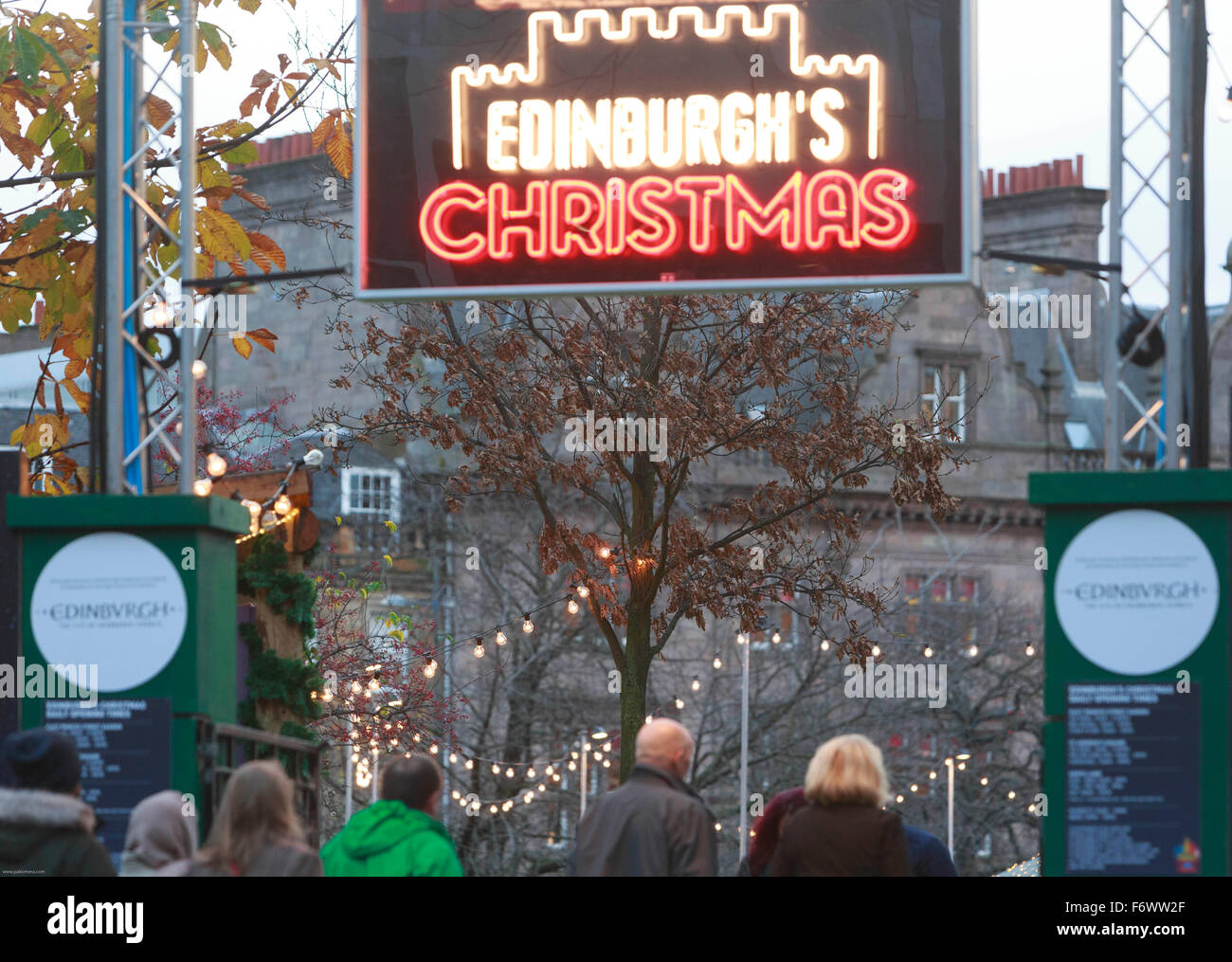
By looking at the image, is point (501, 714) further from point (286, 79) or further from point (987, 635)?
point (286, 79)

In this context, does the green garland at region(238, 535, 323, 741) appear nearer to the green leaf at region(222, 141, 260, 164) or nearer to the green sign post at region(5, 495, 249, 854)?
the green leaf at region(222, 141, 260, 164)

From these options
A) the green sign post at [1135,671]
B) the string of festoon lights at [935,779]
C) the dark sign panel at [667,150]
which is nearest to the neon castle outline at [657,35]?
the dark sign panel at [667,150]

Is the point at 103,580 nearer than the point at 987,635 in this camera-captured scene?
Yes

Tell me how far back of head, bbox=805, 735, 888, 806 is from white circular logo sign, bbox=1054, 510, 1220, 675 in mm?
1382

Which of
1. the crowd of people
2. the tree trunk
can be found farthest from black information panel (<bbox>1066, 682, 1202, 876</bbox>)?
the tree trunk

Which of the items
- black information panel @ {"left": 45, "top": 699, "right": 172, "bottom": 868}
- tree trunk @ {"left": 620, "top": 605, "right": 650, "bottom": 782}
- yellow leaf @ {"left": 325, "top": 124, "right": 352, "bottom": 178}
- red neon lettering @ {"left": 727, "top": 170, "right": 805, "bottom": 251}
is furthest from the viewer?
tree trunk @ {"left": 620, "top": 605, "right": 650, "bottom": 782}

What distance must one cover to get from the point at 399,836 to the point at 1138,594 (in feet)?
11.6

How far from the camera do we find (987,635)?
130 feet

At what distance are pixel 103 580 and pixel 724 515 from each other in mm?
10796

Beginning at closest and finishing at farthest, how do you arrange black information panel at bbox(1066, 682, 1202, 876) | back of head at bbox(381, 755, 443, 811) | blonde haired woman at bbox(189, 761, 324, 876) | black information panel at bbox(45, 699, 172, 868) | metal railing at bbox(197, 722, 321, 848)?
blonde haired woman at bbox(189, 761, 324, 876) → back of head at bbox(381, 755, 443, 811) → black information panel at bbox(1066, 682, 1202, 876) → black information panel at bbox(45, 699, 172, 868) → metal railing at bbox(197, 722, 321, 848)

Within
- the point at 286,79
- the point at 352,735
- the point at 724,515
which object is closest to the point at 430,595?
the point at 352,735

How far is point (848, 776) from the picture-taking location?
8.41m

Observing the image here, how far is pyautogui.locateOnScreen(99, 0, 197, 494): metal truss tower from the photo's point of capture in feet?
34.6

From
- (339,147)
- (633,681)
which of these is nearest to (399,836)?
(339,147)
